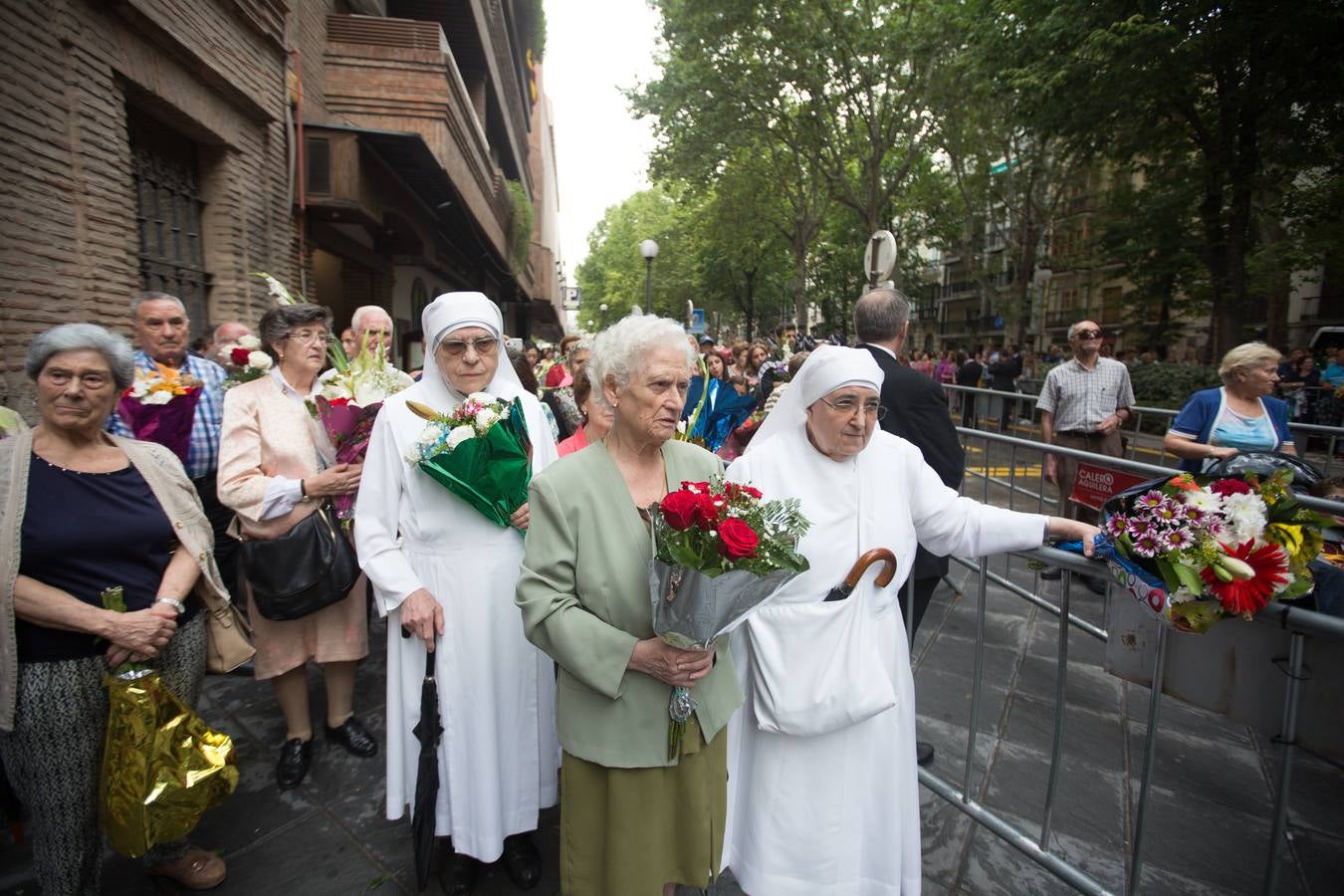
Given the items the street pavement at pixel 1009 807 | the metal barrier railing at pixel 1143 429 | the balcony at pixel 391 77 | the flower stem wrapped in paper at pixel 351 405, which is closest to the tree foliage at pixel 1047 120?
the metal barrier railing at pixel 1143 429

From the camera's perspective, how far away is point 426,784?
90.9 inches

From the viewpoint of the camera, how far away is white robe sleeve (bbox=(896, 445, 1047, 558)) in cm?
232

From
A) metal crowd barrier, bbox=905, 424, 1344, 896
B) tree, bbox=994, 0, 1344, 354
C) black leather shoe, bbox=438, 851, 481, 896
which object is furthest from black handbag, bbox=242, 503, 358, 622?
tree, bbox=994, 0, 1344, 354

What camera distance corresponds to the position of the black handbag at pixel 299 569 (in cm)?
304

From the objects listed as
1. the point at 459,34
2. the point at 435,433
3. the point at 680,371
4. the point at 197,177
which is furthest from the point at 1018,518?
the point at 459,34

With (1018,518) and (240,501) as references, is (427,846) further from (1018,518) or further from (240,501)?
(1018,518)

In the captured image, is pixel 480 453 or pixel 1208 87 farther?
pixel 1208 87

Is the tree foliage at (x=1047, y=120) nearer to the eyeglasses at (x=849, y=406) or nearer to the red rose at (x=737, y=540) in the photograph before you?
the eyeglasses at (x=849, y=406)

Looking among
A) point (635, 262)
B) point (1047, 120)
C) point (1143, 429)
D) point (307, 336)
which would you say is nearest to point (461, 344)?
point (307, 336)

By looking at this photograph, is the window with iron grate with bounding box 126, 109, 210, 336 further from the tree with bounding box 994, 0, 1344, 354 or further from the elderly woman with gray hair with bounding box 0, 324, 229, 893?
the tree with bounding box 994, 0, 1344, 354

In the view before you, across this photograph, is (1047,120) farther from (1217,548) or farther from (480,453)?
(480,453)

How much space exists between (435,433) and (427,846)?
136 centimetres

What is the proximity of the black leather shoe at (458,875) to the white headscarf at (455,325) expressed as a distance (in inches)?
66.3

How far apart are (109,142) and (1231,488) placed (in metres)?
6.47
